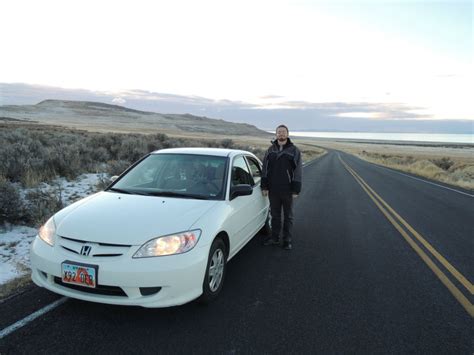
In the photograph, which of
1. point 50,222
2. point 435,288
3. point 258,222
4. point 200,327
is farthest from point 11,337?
point 435,288

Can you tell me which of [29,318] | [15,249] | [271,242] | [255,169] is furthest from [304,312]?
[15,249]

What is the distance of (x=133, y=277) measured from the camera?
122 inches

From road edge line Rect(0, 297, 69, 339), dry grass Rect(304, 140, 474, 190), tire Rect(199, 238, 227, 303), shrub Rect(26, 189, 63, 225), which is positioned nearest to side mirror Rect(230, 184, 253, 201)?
tire Rect(199, 238, 227, 303)

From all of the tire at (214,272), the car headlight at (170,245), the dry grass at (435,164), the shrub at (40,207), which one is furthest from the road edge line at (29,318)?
the dry grass at (435,164)

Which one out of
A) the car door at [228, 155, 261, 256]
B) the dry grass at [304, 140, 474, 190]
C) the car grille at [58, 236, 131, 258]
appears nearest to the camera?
the car grille at [58, 236, 131, 258]

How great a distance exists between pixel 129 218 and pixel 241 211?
5.25 feet

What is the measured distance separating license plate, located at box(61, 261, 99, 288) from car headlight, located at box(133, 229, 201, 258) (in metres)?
0.38

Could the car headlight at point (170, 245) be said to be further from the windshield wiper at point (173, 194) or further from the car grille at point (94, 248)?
the windshield wiper at point (173, 194)

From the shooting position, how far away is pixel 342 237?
671cm

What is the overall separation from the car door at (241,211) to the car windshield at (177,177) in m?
0.24

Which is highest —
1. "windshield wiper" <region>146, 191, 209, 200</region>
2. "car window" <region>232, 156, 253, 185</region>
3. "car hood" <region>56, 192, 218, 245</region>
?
"car window" <region>232, 156, 253, 185</region>

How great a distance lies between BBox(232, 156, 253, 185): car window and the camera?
5001 mm

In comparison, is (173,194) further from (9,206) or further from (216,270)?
(9,206)

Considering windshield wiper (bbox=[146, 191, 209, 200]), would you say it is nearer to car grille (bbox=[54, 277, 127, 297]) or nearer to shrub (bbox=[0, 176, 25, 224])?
car grille (bbox=[54, 277, 127, 297])
